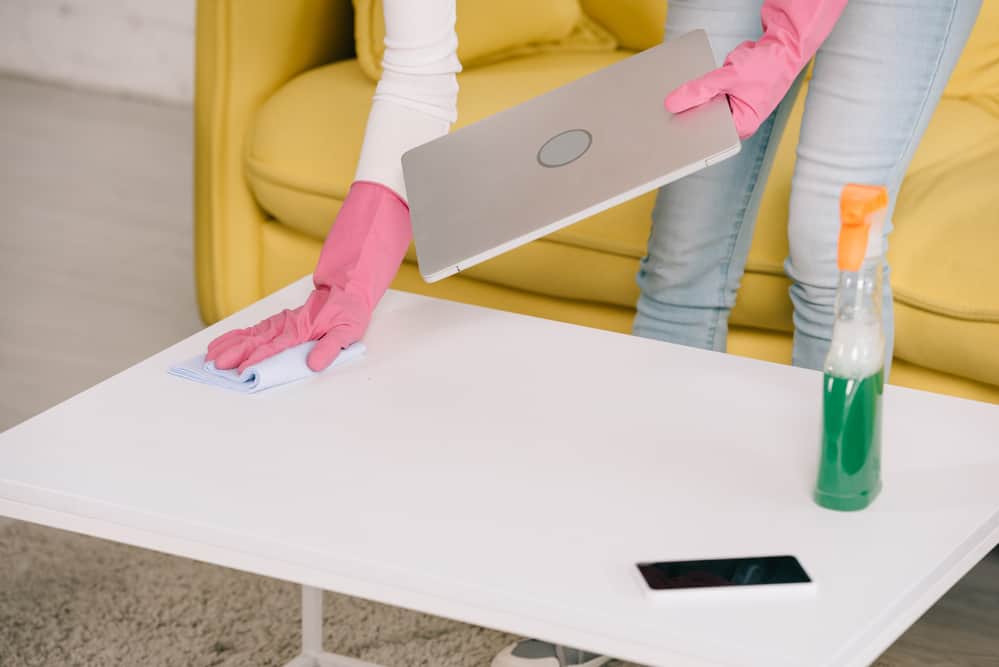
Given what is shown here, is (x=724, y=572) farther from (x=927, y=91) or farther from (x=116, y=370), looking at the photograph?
(x=116, y=370)

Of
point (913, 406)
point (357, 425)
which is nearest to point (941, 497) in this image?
point (913, 406)

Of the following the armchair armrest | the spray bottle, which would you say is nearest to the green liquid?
the spray bottle

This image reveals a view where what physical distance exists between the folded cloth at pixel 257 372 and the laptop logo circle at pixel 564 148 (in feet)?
0.82

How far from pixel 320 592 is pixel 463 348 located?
12.1 inches

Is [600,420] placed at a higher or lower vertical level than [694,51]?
lower

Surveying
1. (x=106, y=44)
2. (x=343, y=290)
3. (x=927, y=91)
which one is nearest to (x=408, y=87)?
(x=343, y=290)

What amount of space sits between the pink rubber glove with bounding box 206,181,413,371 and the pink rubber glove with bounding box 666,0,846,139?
332 mm

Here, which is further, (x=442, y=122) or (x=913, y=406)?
(x=442, y=122)

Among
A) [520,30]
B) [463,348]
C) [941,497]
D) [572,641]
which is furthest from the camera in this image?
[520,30]

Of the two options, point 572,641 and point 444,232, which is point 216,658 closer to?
point 444,232

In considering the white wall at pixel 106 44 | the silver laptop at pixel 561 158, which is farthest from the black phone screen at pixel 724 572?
the white wall at pixel 106 44

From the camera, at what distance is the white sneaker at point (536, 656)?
130 centimetres

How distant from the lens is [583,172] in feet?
3.63

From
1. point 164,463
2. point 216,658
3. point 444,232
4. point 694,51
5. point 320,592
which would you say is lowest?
point 216,658
